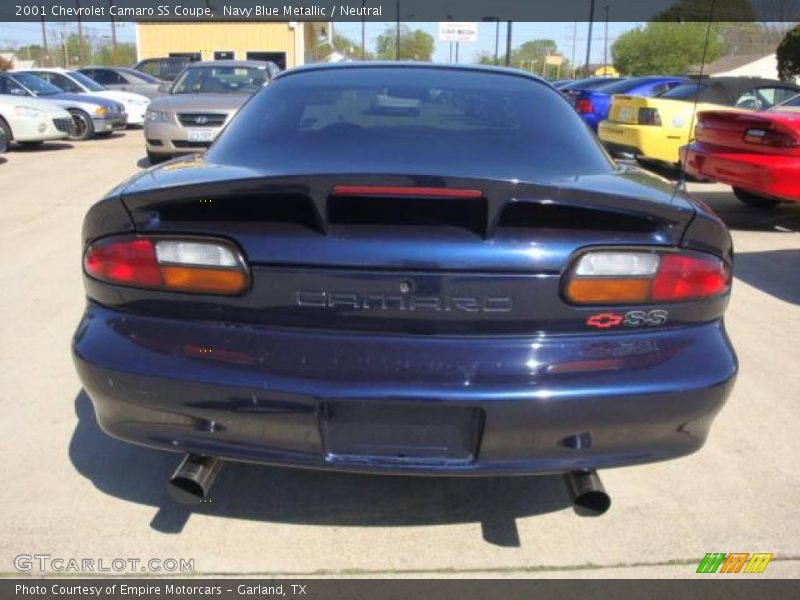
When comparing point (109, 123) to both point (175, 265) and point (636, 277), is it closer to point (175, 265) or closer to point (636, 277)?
point (175, 265)

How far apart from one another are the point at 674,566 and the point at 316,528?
1149 mm

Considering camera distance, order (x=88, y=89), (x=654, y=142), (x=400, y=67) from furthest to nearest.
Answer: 1. (x=88, y=89)
2. (x=654, y=142)
3. (x=400, y=67)

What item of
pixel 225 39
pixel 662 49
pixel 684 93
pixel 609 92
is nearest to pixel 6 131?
pixel 609 92

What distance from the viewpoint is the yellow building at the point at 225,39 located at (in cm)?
3875

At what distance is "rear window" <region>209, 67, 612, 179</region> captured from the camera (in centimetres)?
245

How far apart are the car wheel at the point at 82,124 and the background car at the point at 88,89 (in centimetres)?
146

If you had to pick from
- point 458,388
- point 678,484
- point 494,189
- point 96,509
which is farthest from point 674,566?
point 96,509

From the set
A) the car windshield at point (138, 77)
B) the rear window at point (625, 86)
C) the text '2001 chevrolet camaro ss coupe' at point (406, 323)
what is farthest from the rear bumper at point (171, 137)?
the car windshield at point (138, 77)

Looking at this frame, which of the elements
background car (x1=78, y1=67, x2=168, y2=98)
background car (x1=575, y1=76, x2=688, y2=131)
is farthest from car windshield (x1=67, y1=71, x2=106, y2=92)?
background car (x1=575, y1=76, x2=688, y2=131)

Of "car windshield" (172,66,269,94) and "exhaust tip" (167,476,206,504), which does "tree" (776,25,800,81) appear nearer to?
"car windshield" (172,66,269,94)

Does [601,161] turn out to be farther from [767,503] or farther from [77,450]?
[77,450]

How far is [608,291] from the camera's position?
2014mm

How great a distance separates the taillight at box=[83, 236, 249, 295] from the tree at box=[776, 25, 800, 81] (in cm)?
3040

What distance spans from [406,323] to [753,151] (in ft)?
18.9
